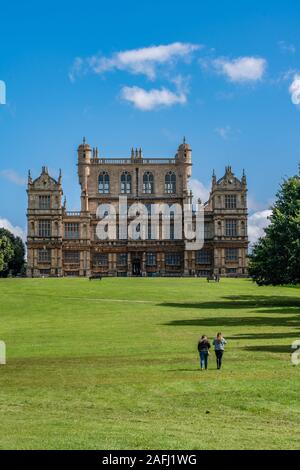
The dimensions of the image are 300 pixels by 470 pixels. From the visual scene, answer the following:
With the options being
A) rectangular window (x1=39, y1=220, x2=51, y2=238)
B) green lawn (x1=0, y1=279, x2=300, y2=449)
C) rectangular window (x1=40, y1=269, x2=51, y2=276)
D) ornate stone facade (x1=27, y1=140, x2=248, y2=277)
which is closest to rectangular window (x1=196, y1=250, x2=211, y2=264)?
ornate stone facade (x1=27, y1=140, x2=248, y2=277)

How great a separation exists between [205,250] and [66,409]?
9588 cm

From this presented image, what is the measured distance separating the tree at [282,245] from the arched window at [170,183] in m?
57.6

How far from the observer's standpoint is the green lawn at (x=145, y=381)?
20.3 metres

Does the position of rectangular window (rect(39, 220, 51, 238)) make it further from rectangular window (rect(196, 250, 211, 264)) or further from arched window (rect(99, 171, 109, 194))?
rectangular window (rect(196, 250, 211, 264))

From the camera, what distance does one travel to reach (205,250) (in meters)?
119

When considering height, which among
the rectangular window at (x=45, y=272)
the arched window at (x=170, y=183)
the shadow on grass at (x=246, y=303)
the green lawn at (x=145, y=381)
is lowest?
the green lawn at (x=145, y=381)

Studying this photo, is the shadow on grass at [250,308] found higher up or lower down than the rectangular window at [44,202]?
lower down

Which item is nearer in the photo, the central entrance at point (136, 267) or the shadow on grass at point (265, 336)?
the shadow on grass at point (265, 336)

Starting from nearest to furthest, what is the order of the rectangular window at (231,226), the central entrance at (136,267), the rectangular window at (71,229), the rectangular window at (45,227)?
the rectangular window at (45,227) → the rectangular window at (71,229) → the rectangular window at (231,226) → the central entrance at (136,267)

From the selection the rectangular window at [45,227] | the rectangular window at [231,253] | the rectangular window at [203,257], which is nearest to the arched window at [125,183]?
the rectangular window at [45,227]

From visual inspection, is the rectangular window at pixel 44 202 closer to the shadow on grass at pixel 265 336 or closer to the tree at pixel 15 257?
the tree at pixel 15 257

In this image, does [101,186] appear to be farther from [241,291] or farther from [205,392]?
[205,392]

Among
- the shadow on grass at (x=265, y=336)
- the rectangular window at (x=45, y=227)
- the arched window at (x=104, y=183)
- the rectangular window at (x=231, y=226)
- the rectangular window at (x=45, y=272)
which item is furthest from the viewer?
the arched window at (x=104, y=183)

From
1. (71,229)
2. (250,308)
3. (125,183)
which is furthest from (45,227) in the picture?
(250,308)
